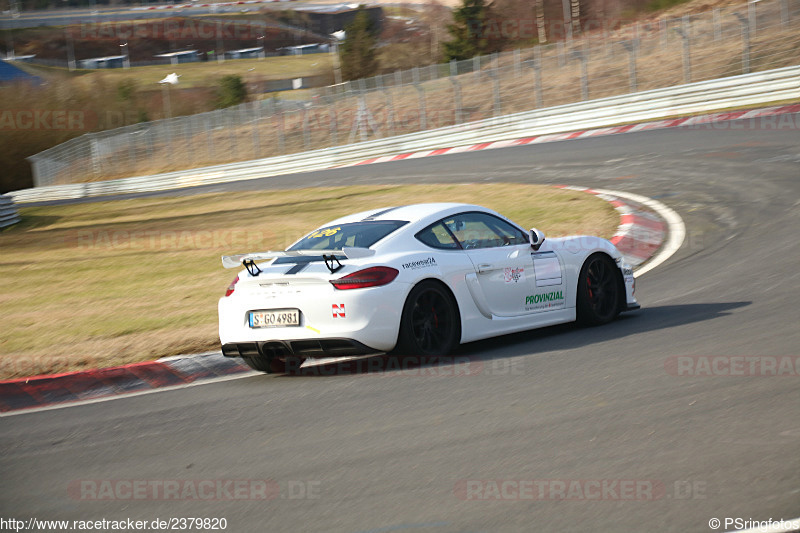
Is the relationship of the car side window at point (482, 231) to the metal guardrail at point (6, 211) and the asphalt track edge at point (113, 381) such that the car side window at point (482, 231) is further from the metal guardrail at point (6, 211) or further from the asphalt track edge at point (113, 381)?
the metal guardrail at point (6, 211)

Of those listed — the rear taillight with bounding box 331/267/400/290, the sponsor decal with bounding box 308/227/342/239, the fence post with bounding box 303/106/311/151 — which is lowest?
the rear taillight with bounding box 331/267/400/290

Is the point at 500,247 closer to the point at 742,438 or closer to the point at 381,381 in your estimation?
the point at 381,381

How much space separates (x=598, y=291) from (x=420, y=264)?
210 cm

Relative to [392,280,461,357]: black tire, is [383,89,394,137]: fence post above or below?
above

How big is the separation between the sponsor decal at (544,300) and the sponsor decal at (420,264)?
1074 millimetres

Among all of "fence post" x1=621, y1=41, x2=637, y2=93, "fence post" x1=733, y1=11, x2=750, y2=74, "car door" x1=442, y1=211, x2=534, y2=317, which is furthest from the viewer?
"fence post" x1=621, y1=41, x2=637, y2=93

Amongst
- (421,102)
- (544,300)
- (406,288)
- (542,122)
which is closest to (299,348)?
(406,288)

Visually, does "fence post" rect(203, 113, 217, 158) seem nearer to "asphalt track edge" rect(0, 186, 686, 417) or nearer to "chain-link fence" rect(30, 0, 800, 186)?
"chain-link fence" rect(30, 0, 800, 186)

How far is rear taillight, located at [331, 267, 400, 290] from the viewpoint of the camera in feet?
23.4

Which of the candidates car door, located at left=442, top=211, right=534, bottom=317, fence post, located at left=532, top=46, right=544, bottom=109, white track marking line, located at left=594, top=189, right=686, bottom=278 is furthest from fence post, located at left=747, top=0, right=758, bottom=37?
car door, located at left=442, top=211, right=534, bottom=317

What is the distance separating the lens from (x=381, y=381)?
23.0 feet

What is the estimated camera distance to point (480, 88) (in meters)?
35.8

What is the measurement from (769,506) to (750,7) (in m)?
27.8

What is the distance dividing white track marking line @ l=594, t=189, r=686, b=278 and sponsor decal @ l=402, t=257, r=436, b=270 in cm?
420
